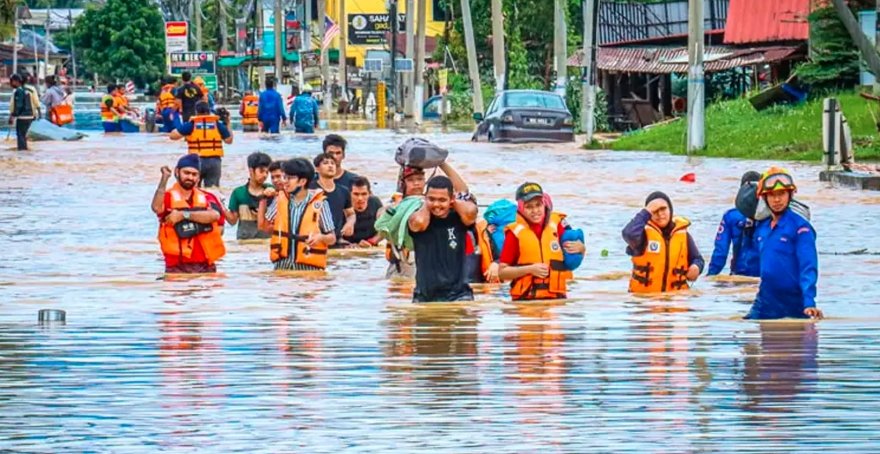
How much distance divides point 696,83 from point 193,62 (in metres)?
67.6

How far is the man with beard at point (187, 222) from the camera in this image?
1509cm

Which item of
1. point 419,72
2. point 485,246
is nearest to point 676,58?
point 419,72

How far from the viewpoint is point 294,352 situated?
35.0 ft

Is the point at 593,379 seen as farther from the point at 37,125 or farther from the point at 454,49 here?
the point at 454,49

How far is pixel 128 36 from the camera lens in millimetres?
119062

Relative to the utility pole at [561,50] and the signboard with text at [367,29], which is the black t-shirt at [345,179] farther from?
the signboard with text at [367,29]

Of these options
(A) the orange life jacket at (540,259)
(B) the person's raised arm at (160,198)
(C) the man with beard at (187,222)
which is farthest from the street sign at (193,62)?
(A) the orange life jacket at (540,259)

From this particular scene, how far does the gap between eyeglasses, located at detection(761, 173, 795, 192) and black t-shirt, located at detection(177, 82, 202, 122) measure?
21061 mm

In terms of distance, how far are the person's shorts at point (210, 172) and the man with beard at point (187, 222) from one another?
9982 millimetres

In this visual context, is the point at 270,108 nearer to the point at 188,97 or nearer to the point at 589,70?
the point at 589,70

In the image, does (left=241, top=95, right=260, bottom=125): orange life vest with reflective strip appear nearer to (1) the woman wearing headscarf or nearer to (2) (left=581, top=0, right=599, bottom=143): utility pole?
(2) (left=581, top=0, right=599, bottom=143): utility pole

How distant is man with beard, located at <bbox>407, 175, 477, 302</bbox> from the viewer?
1195 centimetres

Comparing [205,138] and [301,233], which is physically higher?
[205,138]

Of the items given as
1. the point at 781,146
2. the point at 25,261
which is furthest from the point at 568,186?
the point at 25,261
